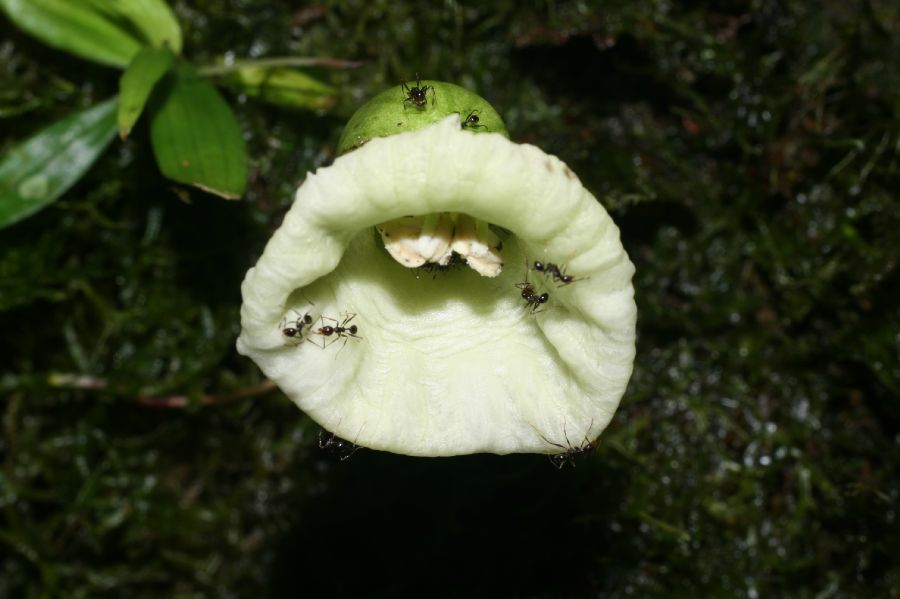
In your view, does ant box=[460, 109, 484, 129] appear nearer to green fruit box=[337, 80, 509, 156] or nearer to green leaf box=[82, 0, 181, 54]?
green fruit box=[337, 80, 509, 156]

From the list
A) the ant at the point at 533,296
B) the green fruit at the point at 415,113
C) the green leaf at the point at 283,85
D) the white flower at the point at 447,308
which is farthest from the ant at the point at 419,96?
the green leaf at the point at 283,85

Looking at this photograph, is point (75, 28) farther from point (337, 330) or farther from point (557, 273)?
point (557, 273)

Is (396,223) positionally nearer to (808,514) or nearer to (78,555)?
(808,514)

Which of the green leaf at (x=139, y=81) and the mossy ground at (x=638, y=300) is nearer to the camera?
the green leaf at (x=139, y=81)

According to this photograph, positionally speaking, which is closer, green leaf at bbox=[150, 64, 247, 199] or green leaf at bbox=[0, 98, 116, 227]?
green leaf at bbox=[150, 64, 247, 199]

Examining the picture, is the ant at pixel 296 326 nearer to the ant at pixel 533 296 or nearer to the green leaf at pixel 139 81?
the ant at pixel 533 296

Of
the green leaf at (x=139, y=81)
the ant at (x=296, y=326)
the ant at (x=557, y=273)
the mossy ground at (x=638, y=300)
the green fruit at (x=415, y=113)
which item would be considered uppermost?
the green fruit at (x=415, y=113)

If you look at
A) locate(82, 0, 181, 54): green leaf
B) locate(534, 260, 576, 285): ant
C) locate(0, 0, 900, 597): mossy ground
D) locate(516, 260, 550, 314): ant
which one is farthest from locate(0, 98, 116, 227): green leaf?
locate(534, 260, 576, 285): ant

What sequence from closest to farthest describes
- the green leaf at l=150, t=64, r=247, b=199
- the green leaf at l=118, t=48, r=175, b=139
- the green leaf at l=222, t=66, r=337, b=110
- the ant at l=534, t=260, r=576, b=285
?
the ant at l=534, t=260, r=576, b=285 → the green leaf at l=118, t=48, r=175, b=139 → the green leaf at l=150, t=64, r=247, b=199 → the green leaf at l=222, t=66, r=337, b=110
